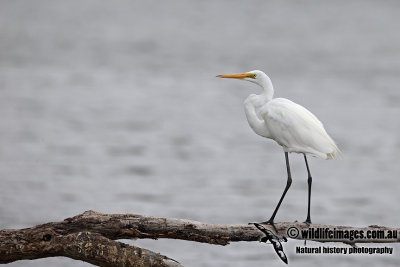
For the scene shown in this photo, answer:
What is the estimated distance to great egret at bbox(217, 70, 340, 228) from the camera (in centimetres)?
580

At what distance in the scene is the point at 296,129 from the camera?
227 inches

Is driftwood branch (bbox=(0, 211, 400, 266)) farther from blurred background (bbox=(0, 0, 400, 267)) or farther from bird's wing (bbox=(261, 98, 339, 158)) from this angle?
blurred background (bbox=(0, 0, 400, 267))

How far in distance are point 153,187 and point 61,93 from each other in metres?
9.21

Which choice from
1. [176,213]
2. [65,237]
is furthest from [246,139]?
[65,237]

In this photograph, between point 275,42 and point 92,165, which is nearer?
point 92,165

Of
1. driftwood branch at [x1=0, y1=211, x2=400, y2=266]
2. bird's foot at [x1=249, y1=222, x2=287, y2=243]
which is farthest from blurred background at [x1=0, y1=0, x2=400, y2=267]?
bird's foot at [x1=249, y1=222, x2=287, y2=243]

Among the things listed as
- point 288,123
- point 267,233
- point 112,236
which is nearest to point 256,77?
point 288,123

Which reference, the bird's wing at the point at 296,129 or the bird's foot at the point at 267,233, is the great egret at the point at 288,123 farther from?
the bird's foot at the point at 267,233

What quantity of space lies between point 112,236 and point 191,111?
16.3 meters

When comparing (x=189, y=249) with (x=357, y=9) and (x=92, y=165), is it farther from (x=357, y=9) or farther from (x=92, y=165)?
(x=357, y=9)

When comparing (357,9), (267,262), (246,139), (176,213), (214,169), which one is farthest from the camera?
(357,9)

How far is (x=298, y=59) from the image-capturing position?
25.7 m

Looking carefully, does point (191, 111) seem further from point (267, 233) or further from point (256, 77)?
point (267, 233)

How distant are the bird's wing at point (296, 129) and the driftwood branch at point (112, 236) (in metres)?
0.78
